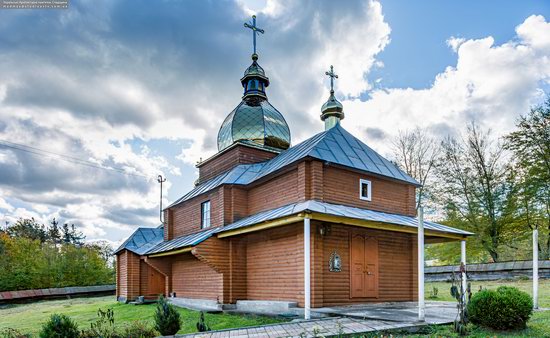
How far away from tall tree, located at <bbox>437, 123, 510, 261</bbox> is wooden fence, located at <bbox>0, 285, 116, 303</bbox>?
21.1 meters

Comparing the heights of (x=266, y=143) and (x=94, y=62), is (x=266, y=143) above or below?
below

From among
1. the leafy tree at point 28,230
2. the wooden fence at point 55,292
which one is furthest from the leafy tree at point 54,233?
the wooden fence at point 55,292

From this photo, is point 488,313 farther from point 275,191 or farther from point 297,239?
point 275,191

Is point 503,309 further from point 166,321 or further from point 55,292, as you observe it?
point 55,292

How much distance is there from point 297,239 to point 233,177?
4.29 metres

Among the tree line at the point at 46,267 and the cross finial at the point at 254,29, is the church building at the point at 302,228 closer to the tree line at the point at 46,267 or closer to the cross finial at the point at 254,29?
the cross finial at the point at 254,29

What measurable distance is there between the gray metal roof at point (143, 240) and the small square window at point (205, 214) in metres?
4.70

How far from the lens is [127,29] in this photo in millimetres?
10391

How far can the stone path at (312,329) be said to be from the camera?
6.14m

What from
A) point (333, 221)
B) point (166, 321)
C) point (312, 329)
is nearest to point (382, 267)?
point (333, 221)

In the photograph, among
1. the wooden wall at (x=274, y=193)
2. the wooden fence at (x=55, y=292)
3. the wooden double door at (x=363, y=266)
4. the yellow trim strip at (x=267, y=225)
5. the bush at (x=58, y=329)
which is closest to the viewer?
the bush at (x=58, y=329)

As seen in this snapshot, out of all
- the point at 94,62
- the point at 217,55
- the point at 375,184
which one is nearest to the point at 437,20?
the point at 375,184

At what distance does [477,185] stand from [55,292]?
79.1 ft

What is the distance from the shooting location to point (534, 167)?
1898cm
